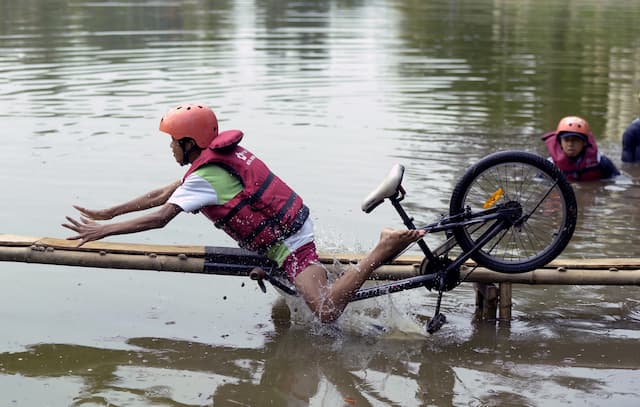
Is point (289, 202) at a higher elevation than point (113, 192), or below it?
higher

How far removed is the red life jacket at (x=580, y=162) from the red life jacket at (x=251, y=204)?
5.62 meters

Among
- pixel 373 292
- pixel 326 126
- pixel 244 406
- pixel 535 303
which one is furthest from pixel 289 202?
pixel 326 126

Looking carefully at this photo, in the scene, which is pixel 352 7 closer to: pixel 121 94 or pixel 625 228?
pixel 121 94

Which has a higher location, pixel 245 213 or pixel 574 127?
pixel 245 213

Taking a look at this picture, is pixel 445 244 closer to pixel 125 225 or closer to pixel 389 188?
pixel 389 188

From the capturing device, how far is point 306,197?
10766 mm

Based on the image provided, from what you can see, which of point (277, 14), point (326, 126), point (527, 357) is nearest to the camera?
point (527, 357)

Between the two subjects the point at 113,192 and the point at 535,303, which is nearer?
the point at 535,303

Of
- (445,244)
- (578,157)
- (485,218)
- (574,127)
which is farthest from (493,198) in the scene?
(578,157)

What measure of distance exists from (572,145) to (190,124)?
606cm

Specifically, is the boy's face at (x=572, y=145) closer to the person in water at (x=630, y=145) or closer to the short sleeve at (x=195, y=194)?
the person in water at (x=630, y=145)

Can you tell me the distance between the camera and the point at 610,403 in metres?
5.73

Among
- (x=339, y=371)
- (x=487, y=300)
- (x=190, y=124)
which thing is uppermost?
(x=190, y=124)

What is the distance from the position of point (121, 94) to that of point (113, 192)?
6.95 meters
